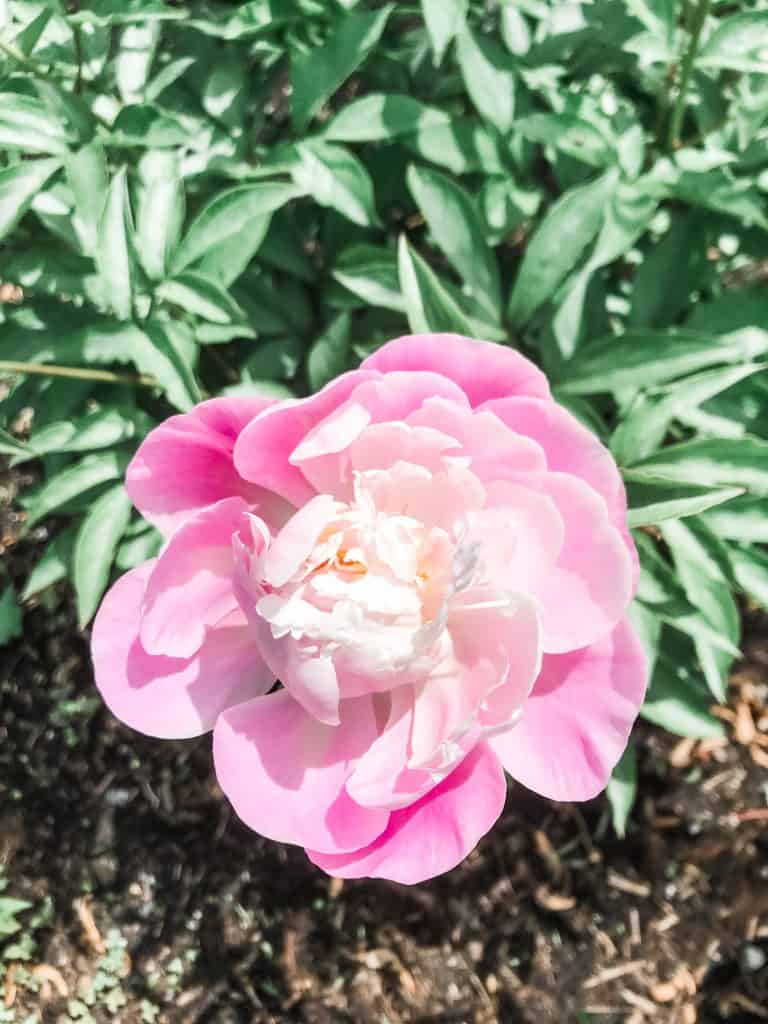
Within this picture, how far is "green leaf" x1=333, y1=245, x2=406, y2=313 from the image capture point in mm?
1230

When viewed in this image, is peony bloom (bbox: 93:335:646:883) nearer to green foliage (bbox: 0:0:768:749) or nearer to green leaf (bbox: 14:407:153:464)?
green foliage (bbox: 0:0:768:749)

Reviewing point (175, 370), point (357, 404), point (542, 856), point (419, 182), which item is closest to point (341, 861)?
point (357, 404)

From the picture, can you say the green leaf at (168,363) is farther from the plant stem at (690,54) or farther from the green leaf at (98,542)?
the plant stem at (690,54)

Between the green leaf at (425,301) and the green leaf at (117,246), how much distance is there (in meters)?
0.29

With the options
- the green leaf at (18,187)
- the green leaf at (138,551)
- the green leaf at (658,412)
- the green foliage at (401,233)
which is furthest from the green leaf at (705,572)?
the green leaf at (18,187)

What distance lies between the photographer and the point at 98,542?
3.96 ft

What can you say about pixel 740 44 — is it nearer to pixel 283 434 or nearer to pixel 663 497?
pixel 663 497

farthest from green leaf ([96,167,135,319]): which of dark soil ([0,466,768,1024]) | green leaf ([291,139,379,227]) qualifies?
dark soil ([0,466,768,1024])

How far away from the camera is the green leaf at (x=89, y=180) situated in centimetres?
106

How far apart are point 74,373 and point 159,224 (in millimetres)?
199

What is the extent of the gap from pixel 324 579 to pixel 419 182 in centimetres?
63

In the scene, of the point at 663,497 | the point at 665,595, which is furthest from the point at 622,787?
the point at 663,497

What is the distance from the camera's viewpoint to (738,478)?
3.55ft

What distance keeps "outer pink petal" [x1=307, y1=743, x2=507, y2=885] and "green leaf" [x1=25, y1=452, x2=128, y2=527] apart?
60cm
